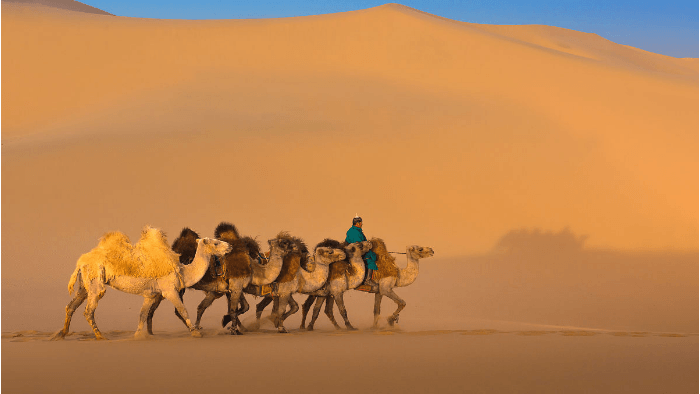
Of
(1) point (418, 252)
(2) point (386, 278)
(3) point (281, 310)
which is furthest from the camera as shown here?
(1) point (418, 252)

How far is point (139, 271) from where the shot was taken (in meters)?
12.7

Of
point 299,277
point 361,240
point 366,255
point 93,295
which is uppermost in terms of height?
point 361,240

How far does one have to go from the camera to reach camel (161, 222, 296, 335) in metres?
13.5

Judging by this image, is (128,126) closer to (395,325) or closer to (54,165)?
(54,165)

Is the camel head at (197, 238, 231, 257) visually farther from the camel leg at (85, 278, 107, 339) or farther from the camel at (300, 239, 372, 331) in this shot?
the camel at (300, 239, 372, 331)

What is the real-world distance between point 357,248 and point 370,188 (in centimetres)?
1191

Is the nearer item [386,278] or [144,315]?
[144,315]

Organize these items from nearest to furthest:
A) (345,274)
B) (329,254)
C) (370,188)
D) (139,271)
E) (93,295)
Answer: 1. (93,295)
2. (139,271)
3. (329,254)
4. (345,274)
5. (370,188)

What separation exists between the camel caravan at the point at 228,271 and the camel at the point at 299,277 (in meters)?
0.01

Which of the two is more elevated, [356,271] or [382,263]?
[382,263]

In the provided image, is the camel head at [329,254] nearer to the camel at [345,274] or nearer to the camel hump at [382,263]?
Result: the camel at [345,274]

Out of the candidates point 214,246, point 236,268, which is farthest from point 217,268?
point 214,246

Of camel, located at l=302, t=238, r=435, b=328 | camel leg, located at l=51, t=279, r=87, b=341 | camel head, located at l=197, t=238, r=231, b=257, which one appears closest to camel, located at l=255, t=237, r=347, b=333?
camel, located at l=302, t=238, r=435, b=328

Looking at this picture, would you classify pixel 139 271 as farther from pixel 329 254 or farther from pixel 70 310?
pixel 329 254
